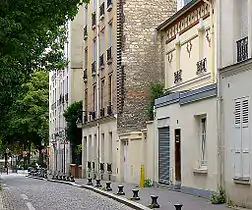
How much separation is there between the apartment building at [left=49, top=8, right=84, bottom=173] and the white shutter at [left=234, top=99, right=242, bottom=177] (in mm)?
30627

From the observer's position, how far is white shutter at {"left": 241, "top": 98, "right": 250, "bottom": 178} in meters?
16.2

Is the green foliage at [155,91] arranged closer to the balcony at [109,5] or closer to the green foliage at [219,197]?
the balcony at [109,5]

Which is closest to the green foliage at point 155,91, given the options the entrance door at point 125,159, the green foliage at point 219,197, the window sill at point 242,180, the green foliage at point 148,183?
the entrance door at point 125,159

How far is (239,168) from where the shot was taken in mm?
16766

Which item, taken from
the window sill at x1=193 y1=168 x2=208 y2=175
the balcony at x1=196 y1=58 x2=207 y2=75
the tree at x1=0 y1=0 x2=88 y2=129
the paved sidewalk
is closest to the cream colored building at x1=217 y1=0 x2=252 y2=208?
the paved sidewalk

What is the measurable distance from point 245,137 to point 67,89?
3963 cm

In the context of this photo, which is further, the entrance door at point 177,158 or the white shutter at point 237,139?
the entrance door at point 177,158

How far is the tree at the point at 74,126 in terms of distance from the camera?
47.9 metres

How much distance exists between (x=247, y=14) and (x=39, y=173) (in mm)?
37769

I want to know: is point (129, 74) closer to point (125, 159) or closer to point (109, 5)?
point (125, 159)

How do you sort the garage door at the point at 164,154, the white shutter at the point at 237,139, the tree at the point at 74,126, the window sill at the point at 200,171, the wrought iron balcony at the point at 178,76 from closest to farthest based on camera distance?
the white shutter at the point at 237,139
the window sill at the point at 200,171
the garage door at the point at 164,154
the wrought iron balcony at the point at 178,76
the tree at the point at 74,126

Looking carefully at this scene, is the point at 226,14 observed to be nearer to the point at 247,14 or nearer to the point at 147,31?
the point at 247,14

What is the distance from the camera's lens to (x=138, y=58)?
3394cm

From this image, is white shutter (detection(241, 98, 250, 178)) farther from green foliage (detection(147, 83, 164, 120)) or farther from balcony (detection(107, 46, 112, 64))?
balcony (detection(107, 46, 112, 64))
